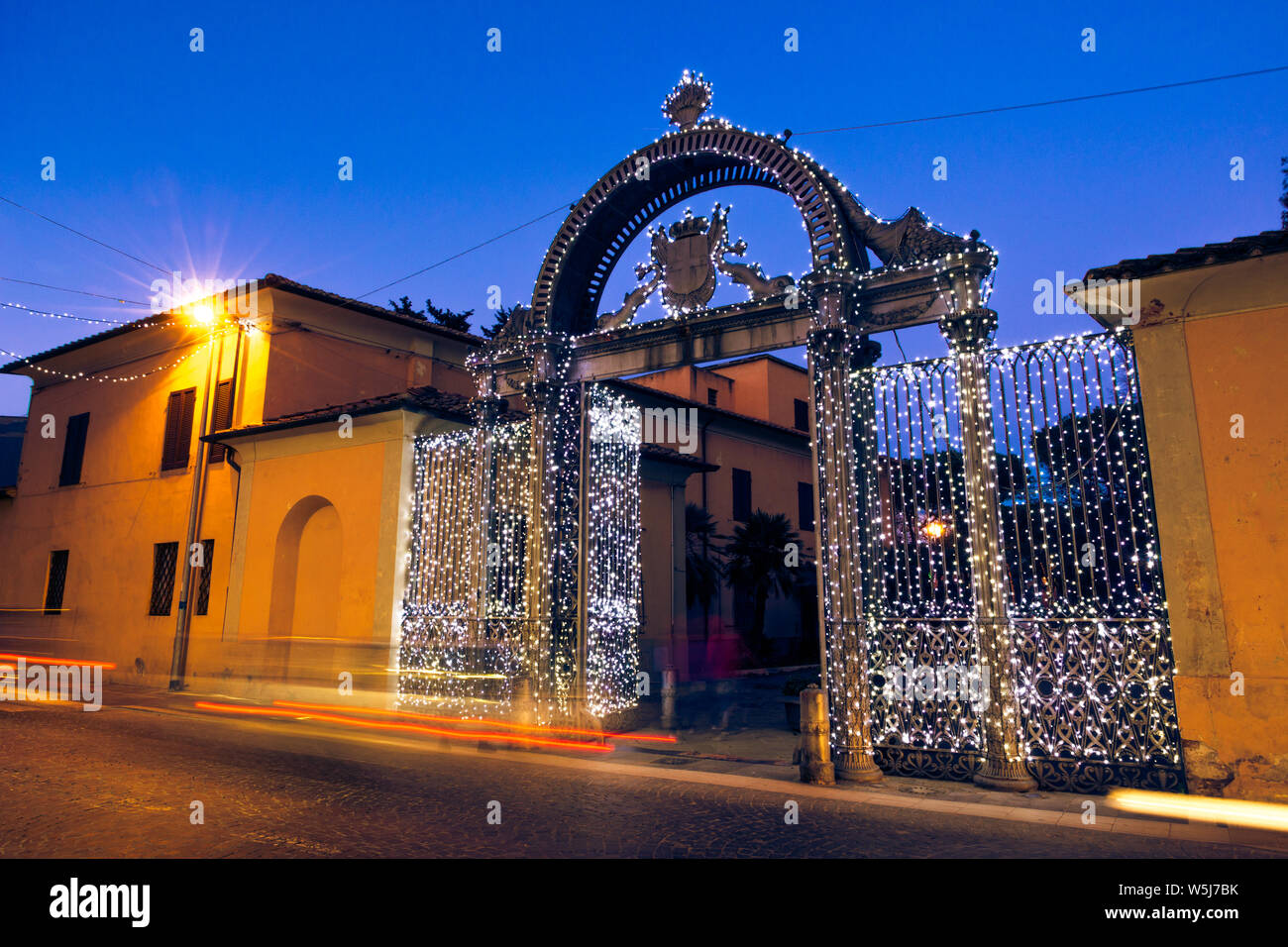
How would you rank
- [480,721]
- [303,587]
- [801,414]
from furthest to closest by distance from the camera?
1. [801,414]
2. [303,587]
3. [480,721]

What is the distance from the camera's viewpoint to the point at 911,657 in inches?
298

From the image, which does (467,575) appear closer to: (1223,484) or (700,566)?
(1223,484)

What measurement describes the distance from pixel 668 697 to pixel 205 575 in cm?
1004

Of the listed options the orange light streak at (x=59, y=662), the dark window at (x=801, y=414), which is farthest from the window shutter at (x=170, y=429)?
the dark window at (x=801, y=414)

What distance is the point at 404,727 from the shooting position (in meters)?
11.1

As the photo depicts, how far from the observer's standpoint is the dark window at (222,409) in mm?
17062

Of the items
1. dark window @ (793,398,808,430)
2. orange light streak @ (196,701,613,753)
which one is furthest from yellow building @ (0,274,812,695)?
dark window @ (793,398,808,430)

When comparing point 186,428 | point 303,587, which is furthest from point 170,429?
point 303,587

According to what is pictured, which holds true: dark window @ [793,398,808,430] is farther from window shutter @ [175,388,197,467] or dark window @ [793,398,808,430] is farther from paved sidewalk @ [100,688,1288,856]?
paved sidewalk @ [100,688,1288,856]

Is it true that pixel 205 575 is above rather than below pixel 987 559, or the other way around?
above

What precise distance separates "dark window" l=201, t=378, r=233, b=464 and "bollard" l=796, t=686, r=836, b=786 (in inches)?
577

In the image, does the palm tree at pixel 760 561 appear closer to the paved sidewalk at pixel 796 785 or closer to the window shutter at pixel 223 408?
the paved sidewalk at pixel 796 785

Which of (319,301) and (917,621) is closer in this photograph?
(917,621)
